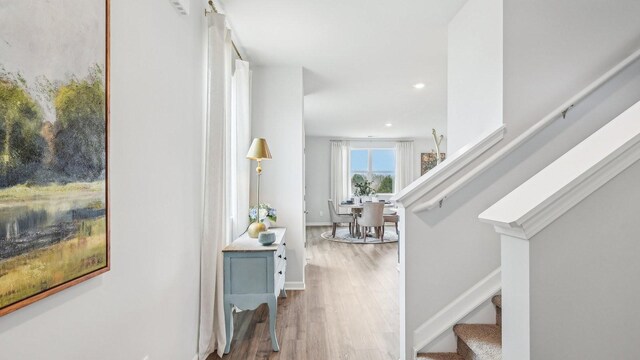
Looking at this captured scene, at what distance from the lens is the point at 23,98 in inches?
37.2

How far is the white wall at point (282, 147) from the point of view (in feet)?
13.9

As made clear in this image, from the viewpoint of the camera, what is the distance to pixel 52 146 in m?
1.06

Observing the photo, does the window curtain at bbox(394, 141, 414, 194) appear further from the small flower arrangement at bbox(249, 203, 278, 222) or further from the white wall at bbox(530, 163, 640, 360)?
the white wall at bbox(530, 163, 640, 360)

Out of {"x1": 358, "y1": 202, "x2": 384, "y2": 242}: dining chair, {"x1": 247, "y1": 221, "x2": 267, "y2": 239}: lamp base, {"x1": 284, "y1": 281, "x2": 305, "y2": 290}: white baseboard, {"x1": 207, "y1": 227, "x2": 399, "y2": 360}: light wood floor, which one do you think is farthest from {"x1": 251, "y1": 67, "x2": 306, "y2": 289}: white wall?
{"x1": 358, "y1": 202, "x2": 384, "y2": 242}: dining chair

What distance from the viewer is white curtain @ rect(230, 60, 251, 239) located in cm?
344

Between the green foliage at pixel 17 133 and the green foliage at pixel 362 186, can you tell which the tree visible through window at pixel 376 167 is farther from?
the green foliage at pixel 17 133

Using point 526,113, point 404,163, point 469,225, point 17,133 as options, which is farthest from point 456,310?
point 404,163

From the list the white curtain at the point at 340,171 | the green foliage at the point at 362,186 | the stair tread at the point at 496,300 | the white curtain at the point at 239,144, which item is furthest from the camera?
the white curtain at the point at 340,171

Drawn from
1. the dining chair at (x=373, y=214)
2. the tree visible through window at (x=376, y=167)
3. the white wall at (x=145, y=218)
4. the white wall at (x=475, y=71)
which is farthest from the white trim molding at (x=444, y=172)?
the tree visible through window at (x=376, y=167)

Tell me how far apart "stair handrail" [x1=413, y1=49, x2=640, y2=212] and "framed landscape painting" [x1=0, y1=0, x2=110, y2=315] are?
173 centimetres

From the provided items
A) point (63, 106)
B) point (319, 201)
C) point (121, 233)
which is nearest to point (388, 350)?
point (121, 233)

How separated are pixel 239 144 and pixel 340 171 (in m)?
7.39

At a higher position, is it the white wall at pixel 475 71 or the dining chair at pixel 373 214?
the white wall at pixel 475 71

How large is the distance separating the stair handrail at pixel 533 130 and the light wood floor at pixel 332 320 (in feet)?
4.31
